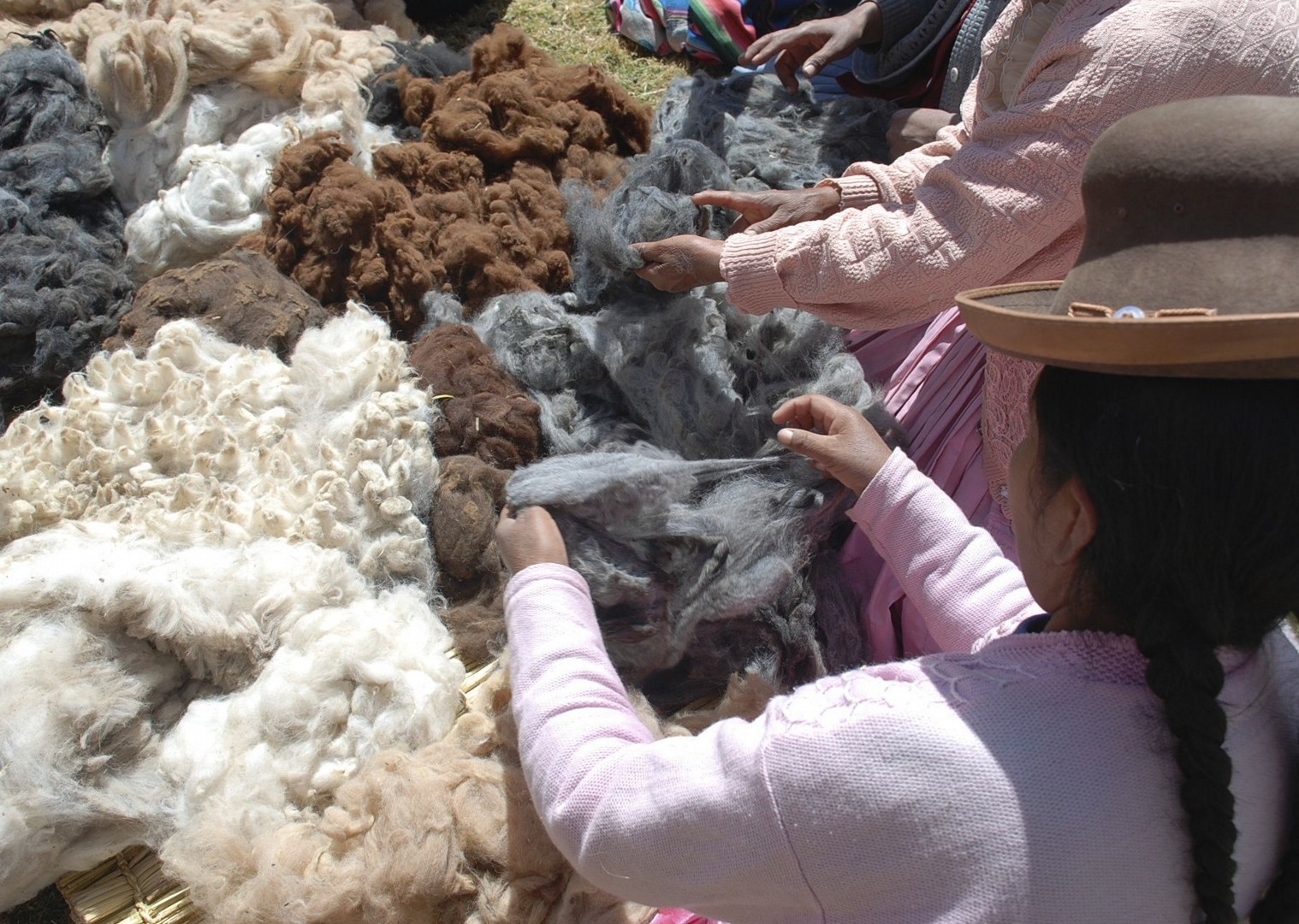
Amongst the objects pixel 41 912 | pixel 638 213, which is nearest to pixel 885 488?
pixel 638 213

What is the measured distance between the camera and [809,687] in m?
0.98

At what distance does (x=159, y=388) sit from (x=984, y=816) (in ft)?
5.29

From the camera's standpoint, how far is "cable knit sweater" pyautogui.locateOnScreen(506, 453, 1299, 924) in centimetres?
83

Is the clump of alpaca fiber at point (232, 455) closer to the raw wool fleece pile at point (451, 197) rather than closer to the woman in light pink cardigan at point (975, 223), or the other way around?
the raw wool fleece pile at point (451, 197)

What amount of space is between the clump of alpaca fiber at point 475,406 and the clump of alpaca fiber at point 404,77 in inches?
32.5

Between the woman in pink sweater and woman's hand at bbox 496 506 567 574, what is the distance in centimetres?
45

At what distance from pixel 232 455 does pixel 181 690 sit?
42 centimetres

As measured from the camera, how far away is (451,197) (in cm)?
218

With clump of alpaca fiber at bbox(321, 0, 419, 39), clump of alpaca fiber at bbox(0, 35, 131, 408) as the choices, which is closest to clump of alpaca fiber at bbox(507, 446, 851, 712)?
clump of alpaca fiber at bbox(0, 35, 131, 408)

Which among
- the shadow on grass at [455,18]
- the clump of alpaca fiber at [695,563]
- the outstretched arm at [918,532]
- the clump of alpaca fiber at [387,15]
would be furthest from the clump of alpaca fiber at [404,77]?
the outstretched arm at [918,532]

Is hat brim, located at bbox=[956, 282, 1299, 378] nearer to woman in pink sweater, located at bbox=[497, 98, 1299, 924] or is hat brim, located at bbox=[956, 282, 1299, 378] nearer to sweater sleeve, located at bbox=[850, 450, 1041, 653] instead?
woman in pink sweater, located at bbox=[497, 98, 1299, 924]

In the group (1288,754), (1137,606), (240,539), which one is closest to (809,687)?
(1137,606)

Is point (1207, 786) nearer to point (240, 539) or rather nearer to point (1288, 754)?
point (1288, 754)

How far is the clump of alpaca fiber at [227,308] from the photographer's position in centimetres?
193
